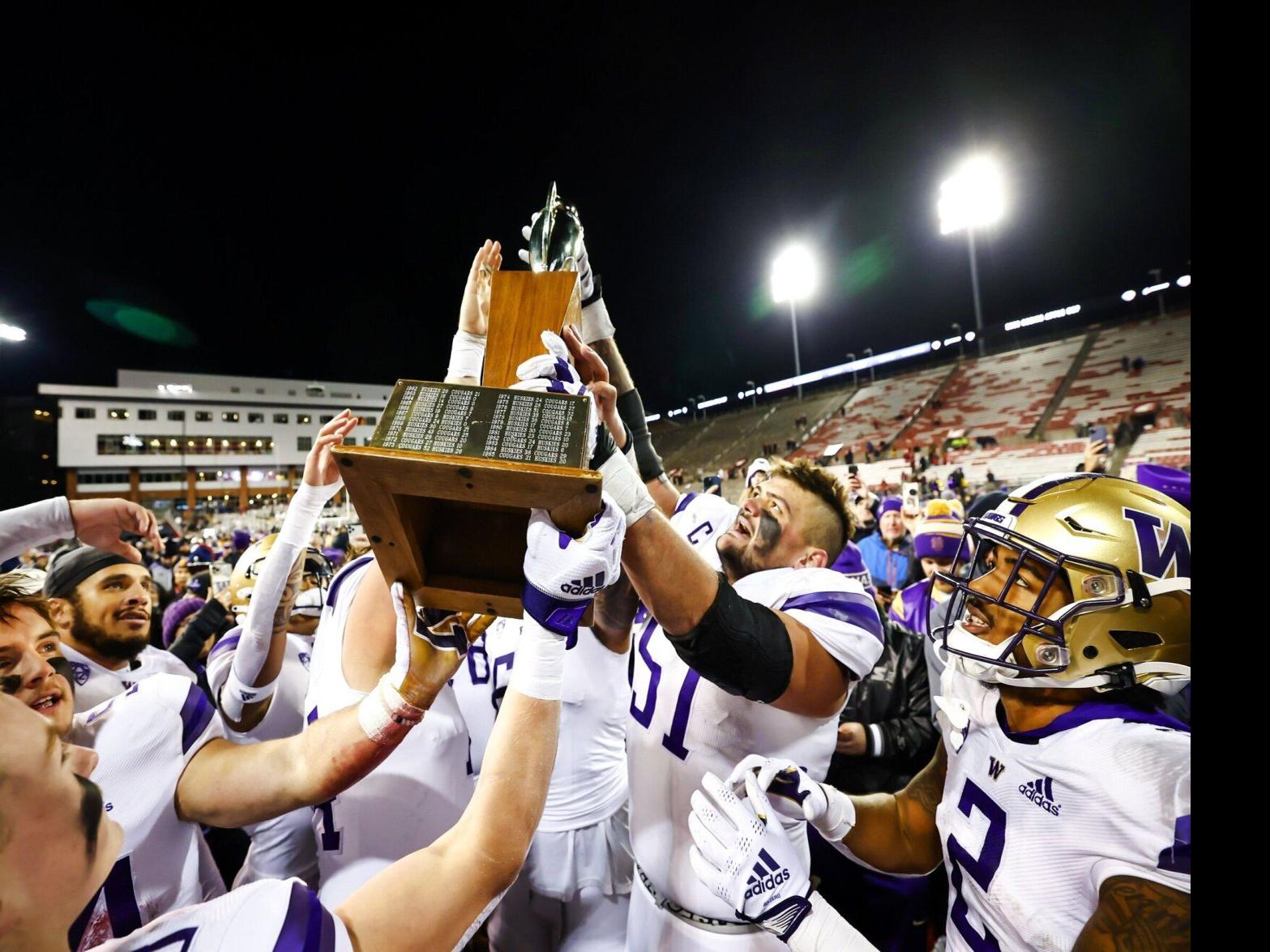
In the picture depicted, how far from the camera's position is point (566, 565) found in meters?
1.16

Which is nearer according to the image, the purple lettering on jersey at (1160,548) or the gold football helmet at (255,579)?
the purple lettering on jersey at (1160,548)

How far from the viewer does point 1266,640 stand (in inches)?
31.0

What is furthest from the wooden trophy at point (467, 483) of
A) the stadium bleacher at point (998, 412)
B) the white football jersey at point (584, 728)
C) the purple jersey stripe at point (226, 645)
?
the stadium bleacher at point (998, 412)

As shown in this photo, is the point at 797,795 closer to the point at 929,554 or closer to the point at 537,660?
the point at 537,660

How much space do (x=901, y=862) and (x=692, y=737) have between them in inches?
29.7

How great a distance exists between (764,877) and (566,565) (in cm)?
108

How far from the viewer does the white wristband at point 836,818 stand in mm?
1729

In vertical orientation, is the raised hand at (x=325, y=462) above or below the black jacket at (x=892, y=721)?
above

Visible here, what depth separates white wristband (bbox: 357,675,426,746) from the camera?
1.40 metres

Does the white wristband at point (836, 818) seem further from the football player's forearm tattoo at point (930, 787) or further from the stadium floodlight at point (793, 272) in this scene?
the stadium floodlight at point (793, 272)

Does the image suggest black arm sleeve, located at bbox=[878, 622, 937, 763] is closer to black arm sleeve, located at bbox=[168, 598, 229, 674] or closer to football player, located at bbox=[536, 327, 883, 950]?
football player, located at bbox=[536, 327, 883, 950]

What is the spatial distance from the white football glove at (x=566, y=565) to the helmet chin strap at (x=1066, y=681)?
1155 mm

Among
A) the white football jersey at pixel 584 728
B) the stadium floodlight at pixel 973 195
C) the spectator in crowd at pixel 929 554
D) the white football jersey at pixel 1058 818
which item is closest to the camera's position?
the white football jersey at pixel 1058 818

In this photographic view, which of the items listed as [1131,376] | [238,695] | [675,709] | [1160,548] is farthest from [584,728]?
[1131,376]
